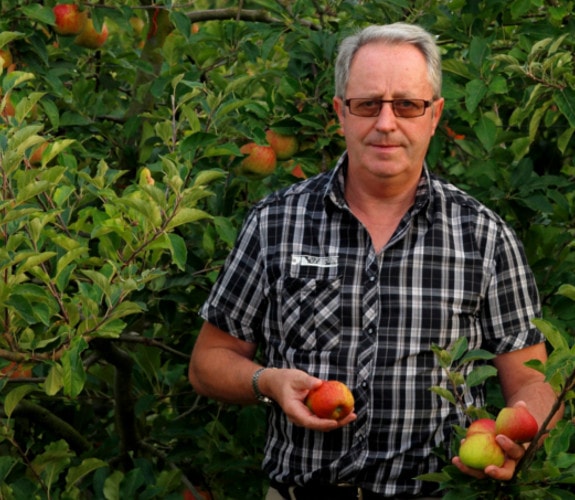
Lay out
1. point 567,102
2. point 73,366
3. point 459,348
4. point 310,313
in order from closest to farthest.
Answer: point 459,348 < point 73,366 < point 310,313 < point 567,102

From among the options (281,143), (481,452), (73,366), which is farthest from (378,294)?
(281,143)

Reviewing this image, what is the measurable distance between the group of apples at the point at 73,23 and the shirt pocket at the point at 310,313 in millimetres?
1317

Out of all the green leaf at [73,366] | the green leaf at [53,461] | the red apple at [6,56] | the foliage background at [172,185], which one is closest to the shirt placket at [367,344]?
the foliage background at [172,185]

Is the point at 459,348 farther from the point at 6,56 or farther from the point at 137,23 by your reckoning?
the point at 137,23

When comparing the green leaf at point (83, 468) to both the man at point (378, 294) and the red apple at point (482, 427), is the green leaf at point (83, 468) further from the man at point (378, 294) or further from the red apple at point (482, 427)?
the red apple at point (482, 427)

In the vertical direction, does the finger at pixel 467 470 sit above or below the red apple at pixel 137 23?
below

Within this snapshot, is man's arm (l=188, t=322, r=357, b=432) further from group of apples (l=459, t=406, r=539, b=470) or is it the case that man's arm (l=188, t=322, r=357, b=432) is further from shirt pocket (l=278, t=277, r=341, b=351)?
group of apples (l=459, t=406, r=539, b=470)

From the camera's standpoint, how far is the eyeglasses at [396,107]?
2.55 m

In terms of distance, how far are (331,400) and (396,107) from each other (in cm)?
62

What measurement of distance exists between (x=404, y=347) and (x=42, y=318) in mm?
725

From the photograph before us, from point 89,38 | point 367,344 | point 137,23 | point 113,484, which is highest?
point 89,38

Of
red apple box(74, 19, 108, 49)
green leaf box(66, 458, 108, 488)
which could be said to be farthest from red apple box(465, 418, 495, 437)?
red apple box(74, 19, 108, 49)

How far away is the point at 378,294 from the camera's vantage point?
254cm

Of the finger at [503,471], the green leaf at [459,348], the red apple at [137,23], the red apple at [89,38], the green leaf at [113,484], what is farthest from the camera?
the red apple at [137,23]
